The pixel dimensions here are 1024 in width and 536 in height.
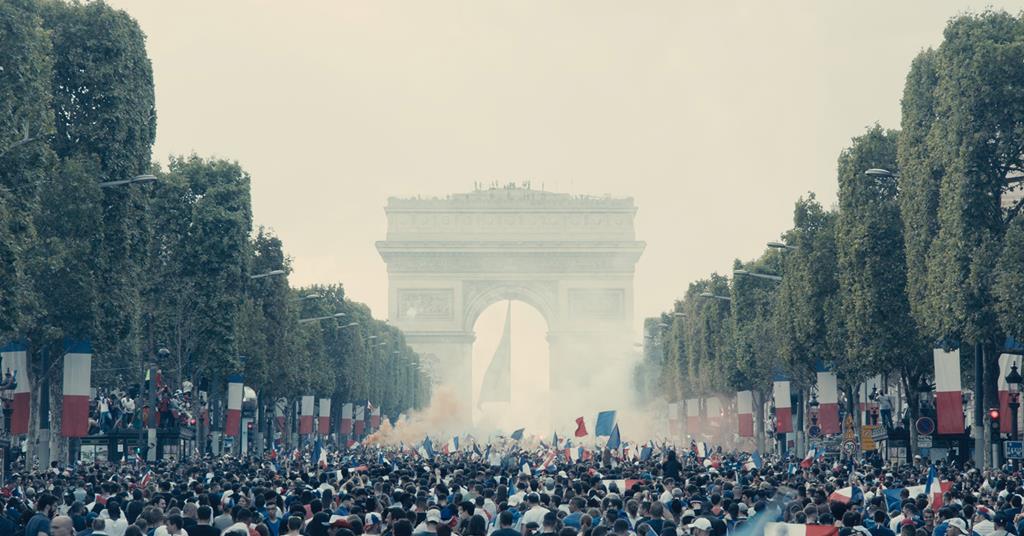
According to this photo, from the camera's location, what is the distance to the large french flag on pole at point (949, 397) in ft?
163

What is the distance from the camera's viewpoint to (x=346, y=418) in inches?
4444

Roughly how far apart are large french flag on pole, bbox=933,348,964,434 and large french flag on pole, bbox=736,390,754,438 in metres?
37.3

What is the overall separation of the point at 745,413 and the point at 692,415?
25037mm

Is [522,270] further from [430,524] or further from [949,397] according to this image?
[430,524]

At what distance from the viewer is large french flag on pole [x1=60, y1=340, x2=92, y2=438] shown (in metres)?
48.1

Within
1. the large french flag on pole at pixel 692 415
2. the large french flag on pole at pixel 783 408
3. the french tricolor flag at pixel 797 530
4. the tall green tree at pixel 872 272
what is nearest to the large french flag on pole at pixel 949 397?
the tall green tree at pixel 872 272

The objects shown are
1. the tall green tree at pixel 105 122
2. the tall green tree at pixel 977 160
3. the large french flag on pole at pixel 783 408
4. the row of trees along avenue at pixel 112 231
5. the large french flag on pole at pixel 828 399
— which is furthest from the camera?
the large french flag on pole at pixel 783 408

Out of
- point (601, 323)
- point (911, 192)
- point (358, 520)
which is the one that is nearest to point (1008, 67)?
point (911, 192)

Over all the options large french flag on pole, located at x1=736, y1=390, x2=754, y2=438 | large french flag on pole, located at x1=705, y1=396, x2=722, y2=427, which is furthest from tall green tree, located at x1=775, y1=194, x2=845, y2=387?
large french flag on pole, located at x1=705, y1=396, x2=722, y2=427

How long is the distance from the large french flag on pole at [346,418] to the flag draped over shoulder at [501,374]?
78.7 m

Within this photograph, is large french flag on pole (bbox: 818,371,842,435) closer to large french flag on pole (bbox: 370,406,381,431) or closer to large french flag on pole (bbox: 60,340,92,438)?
large french flag on pole (bbox: 60,340,92,438)

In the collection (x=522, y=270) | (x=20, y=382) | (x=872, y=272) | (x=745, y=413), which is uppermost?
(x=522, y=270)

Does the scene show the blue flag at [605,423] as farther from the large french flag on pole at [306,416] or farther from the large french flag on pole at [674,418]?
the large french flag on pole at [674,418]

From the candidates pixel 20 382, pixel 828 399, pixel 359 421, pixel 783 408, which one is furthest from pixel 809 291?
pixel 359 421
